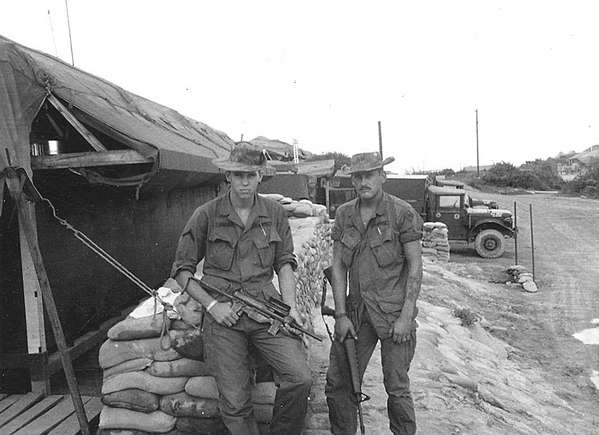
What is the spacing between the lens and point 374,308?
369 centimetres

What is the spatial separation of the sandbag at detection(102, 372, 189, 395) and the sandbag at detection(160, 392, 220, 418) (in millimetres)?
44

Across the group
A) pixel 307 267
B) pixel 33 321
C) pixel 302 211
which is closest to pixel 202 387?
pixel 33 321

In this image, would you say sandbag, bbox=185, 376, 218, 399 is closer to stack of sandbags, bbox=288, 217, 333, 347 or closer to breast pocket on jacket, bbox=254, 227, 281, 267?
breast pocket on jacket, bbox=254, 227, 281, 267

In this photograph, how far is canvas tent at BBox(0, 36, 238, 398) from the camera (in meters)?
3.65

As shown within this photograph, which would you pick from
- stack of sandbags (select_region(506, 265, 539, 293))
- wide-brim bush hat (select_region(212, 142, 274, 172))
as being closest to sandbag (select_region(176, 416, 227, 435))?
wide-brim bush hat (select_region(212, 142, 274, 172))

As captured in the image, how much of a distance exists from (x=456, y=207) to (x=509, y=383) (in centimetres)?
1089

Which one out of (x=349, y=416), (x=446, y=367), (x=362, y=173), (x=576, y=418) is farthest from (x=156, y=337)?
(x=576, y=418)

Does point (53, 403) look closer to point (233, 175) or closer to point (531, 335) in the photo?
point (233, 175)

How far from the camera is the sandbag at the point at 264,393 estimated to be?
3656mm

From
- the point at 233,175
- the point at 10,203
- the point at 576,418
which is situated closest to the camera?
the point at 233,175

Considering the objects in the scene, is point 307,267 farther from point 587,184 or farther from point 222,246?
point 587,184

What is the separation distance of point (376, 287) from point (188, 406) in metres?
1.35

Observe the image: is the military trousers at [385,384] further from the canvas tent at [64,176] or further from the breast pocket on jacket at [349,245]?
the canvas tent at [64,176]

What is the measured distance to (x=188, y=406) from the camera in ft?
11.7
